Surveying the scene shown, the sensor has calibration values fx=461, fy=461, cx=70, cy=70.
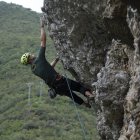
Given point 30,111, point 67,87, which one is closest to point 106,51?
point 67,87

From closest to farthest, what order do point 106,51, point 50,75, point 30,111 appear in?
point 106,51 → point 50,75 → point 30,111

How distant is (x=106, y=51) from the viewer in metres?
9.95

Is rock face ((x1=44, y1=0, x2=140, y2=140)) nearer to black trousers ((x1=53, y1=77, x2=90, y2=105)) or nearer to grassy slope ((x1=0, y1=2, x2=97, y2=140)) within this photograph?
black trousers ((x1=53, y1=77, x2=90, y2=105))

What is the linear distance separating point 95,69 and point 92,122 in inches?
830

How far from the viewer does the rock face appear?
26.1 ft

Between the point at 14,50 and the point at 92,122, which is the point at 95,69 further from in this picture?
the point at 14,50

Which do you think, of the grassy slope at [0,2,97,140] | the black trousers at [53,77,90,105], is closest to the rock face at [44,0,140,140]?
the black trousers at [53,77,90,105]

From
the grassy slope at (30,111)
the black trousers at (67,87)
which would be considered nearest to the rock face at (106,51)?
the black trousers at (67,87)

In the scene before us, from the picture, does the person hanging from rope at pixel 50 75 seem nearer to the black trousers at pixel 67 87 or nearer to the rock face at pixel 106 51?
the black trousers at pixel 67 87

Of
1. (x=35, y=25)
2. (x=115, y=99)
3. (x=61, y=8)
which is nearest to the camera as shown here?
(x=115, y=99)

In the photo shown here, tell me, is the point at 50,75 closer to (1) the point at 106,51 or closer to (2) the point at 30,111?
(1) the point at 106,51

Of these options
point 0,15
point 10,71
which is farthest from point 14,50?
point 0,15

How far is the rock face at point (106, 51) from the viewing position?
795 centimetres

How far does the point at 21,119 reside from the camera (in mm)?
31625
